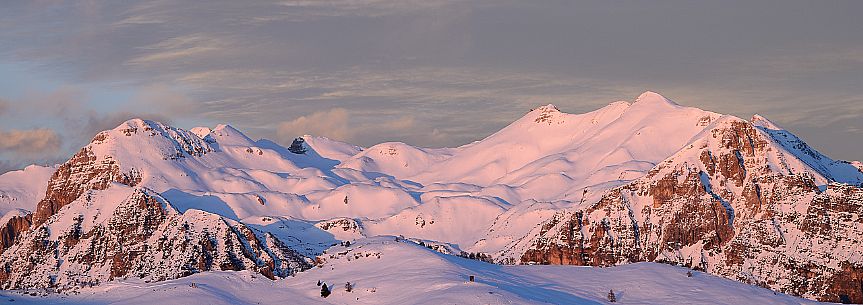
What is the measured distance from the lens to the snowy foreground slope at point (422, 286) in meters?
115

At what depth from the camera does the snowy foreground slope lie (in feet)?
376

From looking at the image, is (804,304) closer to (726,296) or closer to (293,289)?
(726,296)

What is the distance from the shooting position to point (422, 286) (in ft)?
378

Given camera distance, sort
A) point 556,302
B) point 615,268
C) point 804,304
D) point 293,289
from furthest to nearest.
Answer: point 615,268
point 804,304
point 293,289
point 556,302

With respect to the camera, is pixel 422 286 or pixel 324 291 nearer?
pixel 422 286

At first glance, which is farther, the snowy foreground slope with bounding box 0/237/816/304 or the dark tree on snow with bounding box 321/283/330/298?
the dark tree on snow with bounding box 321/283/330/298

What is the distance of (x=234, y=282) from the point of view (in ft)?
407

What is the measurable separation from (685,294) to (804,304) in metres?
11.9

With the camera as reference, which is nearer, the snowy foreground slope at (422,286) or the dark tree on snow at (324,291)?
the snowy foreground slope at (422,286)

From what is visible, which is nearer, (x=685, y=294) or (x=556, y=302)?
(x=556, y=302)

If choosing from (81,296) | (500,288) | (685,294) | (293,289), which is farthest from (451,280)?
(81,296)

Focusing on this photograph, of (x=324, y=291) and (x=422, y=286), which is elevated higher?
(x=422, y=286)

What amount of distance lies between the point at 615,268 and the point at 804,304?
18.5m

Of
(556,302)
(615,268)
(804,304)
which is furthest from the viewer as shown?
(615,268)
